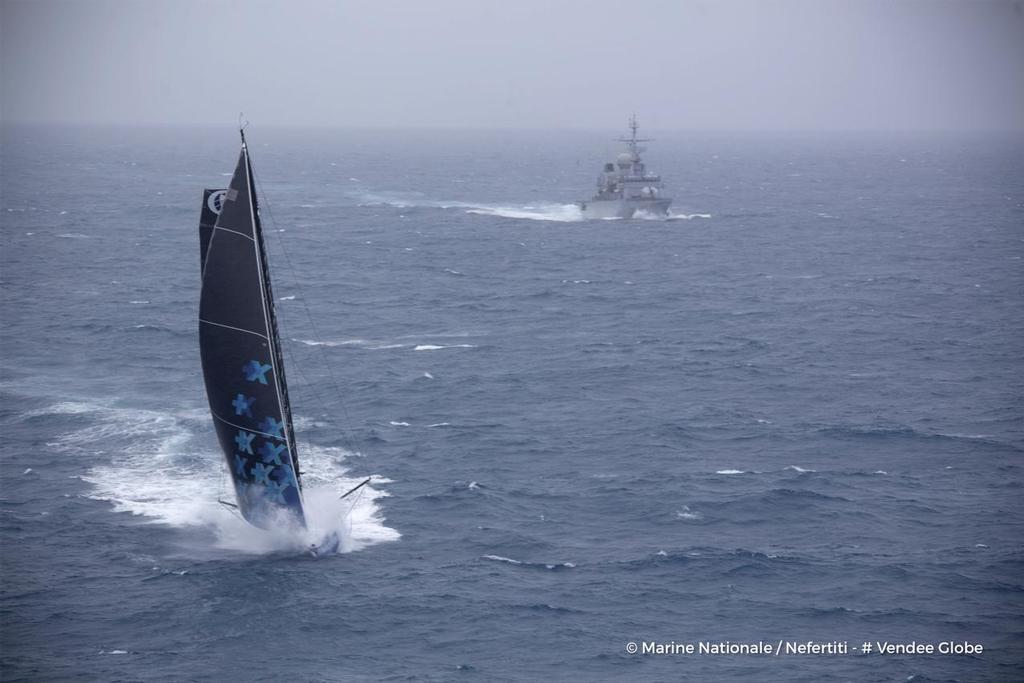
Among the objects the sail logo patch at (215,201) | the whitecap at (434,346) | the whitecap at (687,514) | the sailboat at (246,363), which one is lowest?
the whitecap at (687,514)

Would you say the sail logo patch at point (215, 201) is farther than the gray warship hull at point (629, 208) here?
No

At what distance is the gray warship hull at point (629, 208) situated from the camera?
507ft

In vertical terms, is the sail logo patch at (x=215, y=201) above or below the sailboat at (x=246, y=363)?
above

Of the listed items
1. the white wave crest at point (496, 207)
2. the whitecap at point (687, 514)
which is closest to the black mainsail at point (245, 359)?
the whitecap at point (687, 514)

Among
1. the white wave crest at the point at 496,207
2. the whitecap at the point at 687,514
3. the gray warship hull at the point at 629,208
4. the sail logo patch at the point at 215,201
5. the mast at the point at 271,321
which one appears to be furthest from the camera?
the white wave crest at the point at 496,207

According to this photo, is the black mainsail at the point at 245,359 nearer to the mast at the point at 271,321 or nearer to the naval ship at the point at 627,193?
the mast at the point at 271,321

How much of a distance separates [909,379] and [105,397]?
4568cm

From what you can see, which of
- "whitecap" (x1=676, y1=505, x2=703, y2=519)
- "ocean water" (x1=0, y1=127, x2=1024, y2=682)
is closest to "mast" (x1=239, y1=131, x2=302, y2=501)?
"ocean water" (x1=0, y1=127, x2=1024, y2=682)

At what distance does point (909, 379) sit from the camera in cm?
7150

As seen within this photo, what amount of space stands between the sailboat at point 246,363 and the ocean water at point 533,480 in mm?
2024

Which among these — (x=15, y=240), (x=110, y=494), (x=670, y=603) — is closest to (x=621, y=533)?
(x=670, y=603)

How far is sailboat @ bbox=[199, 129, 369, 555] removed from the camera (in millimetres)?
42625

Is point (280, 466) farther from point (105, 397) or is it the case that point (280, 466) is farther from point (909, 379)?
point (909, 379)

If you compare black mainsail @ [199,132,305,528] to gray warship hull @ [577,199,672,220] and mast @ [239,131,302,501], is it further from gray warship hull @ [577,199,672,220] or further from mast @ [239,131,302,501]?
gray warship hull @ [577,199,672,220]
